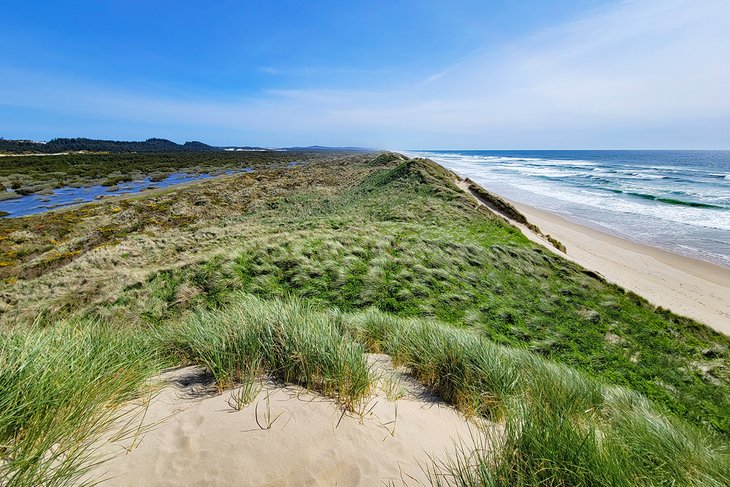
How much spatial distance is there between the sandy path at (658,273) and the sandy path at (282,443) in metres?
11.6

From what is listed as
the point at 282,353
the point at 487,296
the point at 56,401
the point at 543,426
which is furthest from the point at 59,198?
the point at 543,426

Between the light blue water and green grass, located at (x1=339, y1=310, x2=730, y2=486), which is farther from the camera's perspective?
Result: the light blue water

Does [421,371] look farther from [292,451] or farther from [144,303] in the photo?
[144,303]

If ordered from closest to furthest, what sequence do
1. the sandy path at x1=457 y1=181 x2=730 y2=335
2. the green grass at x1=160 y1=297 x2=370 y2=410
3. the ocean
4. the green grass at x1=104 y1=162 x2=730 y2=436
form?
the green grass at x1=160 y1=297 x2=370 y2=410 < the green grass at x1=104 y1=162 x2=730 y2=436 < the sandy path at x1=457 y1=181 x2=730 y2=335 < the ocean

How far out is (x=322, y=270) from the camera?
910 cm

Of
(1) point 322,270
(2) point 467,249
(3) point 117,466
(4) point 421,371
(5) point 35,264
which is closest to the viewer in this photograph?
(3) point 117,466

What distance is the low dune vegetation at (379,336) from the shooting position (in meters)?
2.27

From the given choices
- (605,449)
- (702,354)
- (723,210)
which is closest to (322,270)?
(605,449)

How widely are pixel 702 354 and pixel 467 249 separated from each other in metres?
6.16

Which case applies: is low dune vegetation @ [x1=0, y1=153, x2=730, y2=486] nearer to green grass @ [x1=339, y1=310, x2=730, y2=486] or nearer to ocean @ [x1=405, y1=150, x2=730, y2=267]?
green grass @ [x1=339, y1=310, x2=730, y2=486]

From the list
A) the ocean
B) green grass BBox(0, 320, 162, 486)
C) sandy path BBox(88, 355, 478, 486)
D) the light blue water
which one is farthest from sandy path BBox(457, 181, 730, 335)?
the light blue water

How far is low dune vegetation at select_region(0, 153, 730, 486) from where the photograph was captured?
227 centimetres

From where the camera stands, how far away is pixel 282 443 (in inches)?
101

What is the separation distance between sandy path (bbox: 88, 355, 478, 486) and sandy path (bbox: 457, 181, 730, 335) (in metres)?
11.6
